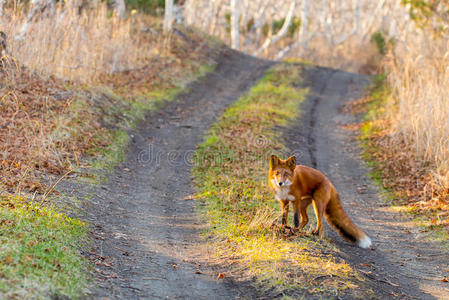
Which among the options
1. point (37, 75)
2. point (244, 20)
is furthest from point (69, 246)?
point (244, 20)

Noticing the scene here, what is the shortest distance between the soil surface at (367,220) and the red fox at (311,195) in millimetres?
380

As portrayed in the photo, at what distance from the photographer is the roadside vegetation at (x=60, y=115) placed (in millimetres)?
5521

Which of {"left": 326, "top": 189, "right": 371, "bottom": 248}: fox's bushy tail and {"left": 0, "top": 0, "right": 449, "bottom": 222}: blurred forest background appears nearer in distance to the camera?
{"left": 326, "top": 189, "right": 371, "bottom": 248}: fox's bushy tail

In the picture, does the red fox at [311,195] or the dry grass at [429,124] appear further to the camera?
the dry grass at [429,124]

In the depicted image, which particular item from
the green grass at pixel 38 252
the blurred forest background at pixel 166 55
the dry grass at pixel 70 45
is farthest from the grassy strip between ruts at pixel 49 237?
the dry grass at pixel 70 45

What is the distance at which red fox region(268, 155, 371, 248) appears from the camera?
6.89 metres

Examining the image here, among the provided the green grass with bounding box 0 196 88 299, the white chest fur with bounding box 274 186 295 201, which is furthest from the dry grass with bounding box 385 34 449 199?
the green grass with bounding box 0 196 88 299

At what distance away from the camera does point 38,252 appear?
5543mm

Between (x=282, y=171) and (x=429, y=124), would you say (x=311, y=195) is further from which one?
(x=429, y=124)

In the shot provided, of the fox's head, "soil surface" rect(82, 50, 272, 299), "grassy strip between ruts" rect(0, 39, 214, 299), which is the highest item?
the fox's head

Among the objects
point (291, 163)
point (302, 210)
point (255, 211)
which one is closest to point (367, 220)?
point (255, 211)

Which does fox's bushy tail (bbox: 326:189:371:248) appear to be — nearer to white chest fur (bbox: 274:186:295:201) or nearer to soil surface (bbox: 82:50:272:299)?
white chest fur (bbox: 274:186:295:201)

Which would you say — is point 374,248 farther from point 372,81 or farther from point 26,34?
point 372,81

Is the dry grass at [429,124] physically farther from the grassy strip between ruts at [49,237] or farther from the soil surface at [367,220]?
the grassy strip between ruts at [49,237]
